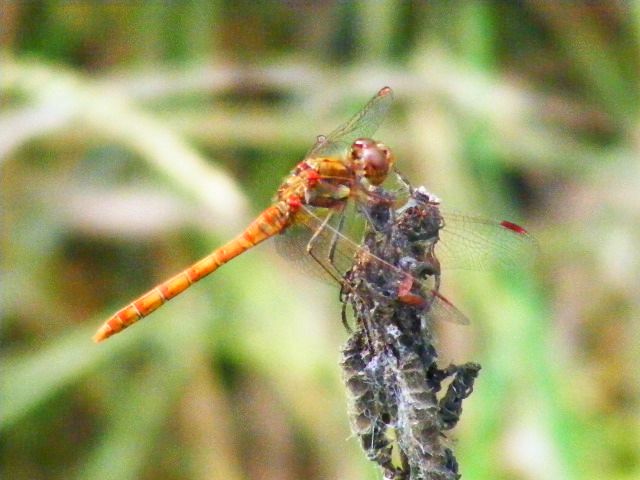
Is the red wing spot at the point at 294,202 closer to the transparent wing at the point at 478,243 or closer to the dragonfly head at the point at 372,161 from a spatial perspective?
the dragonfly head at the point at 372,161

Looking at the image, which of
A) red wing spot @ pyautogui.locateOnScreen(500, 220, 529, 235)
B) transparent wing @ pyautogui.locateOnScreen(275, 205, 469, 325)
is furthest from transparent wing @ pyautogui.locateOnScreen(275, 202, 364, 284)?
red wing spot @ pyautogui.locateOnScreen(500, 220, 529, 235)

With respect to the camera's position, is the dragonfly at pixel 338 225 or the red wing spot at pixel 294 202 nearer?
the dragonfly at pixel 338 225

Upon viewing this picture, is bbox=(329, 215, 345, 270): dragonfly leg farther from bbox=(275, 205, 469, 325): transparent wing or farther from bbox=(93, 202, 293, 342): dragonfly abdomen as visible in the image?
bbox=(93, 202, 293, 342): dragonfly abdomen

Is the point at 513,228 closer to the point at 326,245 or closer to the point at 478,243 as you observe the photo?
the point at 478,243

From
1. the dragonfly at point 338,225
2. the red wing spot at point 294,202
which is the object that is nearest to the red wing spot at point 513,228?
the dragonfly at point 338,225

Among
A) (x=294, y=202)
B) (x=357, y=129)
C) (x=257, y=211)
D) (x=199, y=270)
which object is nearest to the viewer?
(x=294, y=202)

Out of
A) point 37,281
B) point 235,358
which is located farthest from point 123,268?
point 235,358

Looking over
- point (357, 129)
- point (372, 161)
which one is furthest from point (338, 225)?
point (357, 129)
